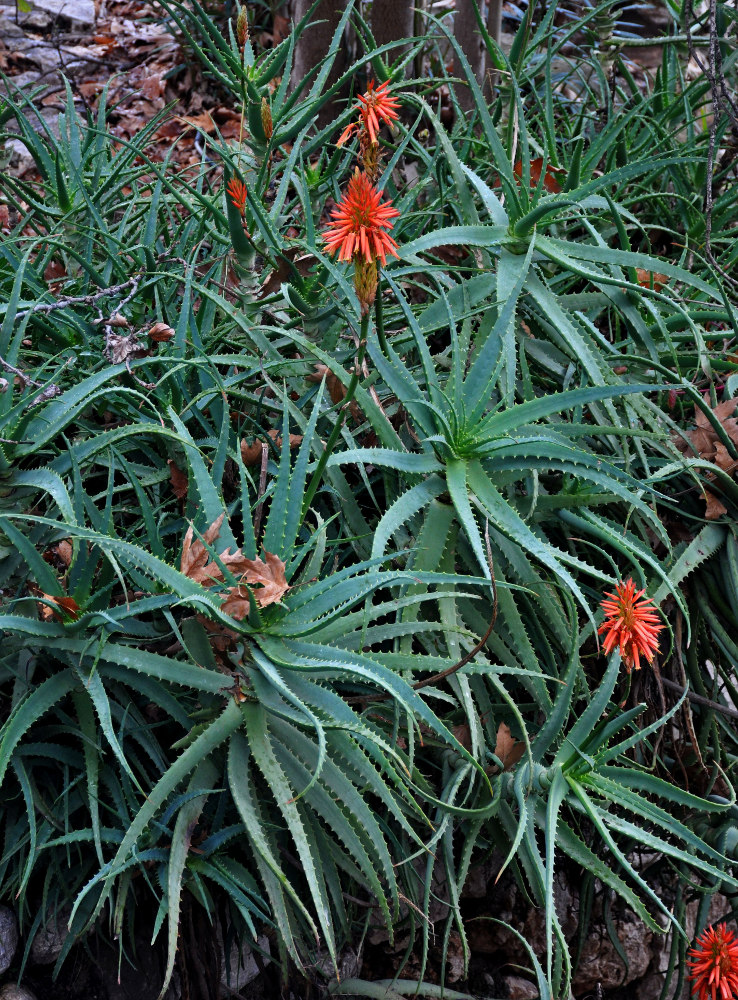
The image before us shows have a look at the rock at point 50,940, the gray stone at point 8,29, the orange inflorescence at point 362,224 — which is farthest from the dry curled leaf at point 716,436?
the gray stone at point 8,29

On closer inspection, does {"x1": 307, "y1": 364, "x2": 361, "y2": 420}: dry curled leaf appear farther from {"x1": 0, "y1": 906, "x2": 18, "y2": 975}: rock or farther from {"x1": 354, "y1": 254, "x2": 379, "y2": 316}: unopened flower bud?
{"x1": 0, "y1": 906, "x2": 18, "y2": 975}: rock

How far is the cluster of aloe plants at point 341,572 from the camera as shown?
1370mm

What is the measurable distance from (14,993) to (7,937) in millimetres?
94

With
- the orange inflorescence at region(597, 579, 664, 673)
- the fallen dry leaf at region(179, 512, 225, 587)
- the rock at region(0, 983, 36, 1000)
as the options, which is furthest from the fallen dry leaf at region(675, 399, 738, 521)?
the rock at region(0, 983, 36, 1000)

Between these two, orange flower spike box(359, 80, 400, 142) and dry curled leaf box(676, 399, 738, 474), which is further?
dry curled leaf box(676, 399, 738, 474)

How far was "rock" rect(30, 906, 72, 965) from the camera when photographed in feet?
5.11

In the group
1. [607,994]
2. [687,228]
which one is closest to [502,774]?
[607,994]

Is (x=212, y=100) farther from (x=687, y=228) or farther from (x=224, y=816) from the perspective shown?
(x=224, y=816)

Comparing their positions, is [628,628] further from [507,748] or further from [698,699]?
[698,699]

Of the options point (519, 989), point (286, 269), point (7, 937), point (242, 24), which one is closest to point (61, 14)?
point (242, 24)

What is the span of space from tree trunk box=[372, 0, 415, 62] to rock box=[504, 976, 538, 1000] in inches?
100

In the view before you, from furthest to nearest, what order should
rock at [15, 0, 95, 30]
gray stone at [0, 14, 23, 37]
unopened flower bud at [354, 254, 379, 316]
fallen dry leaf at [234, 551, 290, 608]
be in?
rock at [15, 0, 95, 30] < gray stone at [0, 14, 23, 37] < fallen dry leaf at [234, 551, 290, 608] < unopened flower bud at [354, 254, 379, 316]

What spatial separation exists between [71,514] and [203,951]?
78 centimetres

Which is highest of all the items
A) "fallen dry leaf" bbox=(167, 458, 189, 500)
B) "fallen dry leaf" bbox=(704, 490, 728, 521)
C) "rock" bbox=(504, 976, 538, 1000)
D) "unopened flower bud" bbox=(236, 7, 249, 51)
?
"unopened flower bud" bbox=(236, 7, 249, 51)
